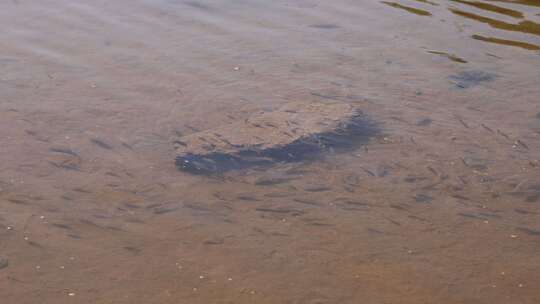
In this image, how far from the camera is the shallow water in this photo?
15.4 feet

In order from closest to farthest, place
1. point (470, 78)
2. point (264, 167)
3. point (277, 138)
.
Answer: point (264, 167) < point (277, 138) < point (470, 78)

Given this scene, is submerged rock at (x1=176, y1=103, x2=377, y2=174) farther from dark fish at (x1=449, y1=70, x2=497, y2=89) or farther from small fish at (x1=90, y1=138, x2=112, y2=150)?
Answer: dark fish at (x1=449, y1=70, x2=497, y2=89)

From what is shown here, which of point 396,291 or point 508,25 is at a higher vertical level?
point 508,25

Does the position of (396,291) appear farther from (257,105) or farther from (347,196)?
(257,105)

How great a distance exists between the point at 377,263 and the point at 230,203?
3.53 feet

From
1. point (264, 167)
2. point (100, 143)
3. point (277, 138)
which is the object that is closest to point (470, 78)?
point (277, 138)

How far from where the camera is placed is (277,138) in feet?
20.0

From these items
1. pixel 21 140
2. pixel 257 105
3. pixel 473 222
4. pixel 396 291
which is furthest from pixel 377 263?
pixel 21 140

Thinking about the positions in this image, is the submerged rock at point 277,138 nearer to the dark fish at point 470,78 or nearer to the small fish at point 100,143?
the small fish at point 100,143

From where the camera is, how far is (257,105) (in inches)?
268

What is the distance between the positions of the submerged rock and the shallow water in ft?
0.37

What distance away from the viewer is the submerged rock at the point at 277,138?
→ 19.3 feet

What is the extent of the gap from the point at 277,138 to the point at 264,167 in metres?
0.30

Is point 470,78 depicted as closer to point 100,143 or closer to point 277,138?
point 277,138
